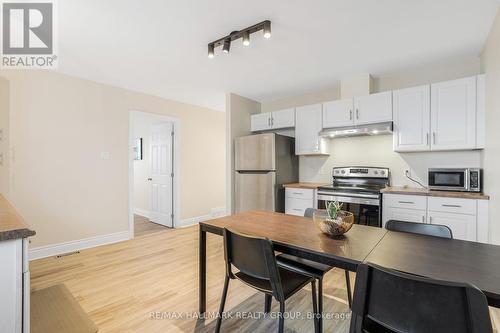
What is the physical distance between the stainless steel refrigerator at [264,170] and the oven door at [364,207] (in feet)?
2.96

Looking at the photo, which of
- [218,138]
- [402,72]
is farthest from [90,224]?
[402,72]

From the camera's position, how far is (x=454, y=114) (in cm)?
265

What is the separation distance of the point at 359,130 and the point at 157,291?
9.81 feet

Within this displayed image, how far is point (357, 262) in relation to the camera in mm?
1075

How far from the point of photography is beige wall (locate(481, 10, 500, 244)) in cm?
200

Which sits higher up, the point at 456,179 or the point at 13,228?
the point at 456,179

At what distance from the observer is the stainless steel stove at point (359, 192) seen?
291 centimetres

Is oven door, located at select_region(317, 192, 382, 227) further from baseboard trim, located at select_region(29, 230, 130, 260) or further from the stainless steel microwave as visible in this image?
baseboard trim, located at select_region(29, 230, 130, 260)

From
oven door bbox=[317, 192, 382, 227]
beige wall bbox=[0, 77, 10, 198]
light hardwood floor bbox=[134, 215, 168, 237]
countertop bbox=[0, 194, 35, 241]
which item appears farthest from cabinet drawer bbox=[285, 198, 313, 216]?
beige wall bbox=[0, 77, 10, 198]

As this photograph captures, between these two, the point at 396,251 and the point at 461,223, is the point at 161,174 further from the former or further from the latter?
the point at 461,223

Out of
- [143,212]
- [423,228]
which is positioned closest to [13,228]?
[423,228]

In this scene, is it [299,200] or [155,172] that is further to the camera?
[155,172]

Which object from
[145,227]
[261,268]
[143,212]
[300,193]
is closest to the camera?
[261,268]

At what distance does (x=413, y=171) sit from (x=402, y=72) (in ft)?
4.34
